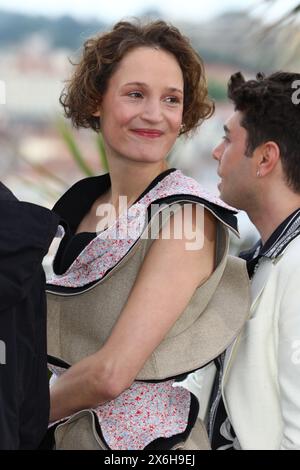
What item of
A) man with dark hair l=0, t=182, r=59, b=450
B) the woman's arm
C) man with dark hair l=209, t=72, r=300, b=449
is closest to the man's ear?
man with dark hair l=209, t=72, r=300, b=449

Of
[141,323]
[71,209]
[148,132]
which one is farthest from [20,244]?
[71,209]

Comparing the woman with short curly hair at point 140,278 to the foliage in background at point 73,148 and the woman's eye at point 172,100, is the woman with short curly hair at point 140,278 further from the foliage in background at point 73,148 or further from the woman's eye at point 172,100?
the foliage in background at point 73,148

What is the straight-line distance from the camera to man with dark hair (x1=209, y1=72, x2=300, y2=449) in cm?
177

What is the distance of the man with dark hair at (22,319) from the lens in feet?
3.94

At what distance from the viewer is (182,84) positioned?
1.80 m

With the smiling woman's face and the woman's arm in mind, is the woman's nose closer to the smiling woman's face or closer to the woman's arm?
the smiling woman's face

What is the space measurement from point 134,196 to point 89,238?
143 millimetres

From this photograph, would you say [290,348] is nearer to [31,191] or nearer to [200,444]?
[200,444]

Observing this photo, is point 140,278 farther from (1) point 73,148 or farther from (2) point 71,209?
(1) point 73,148

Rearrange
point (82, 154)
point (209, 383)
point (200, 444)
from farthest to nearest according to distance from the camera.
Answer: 1. point (82, 154)
2. point (209, 383)
3. point (200, 444)

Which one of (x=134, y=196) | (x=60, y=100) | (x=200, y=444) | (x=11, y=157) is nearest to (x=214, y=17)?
(x=11, y=157)

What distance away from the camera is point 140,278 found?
1523 mm

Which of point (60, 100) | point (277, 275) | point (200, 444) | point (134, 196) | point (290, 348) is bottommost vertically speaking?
point (200, 444)

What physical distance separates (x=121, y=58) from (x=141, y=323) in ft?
2.14
